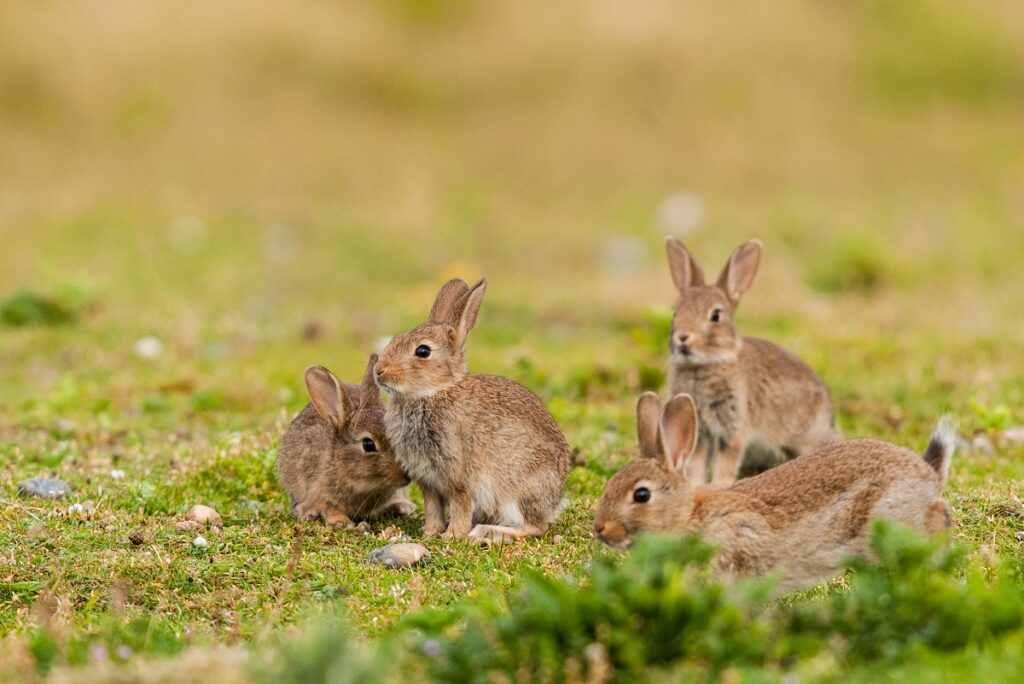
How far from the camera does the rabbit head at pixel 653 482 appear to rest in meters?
6.10

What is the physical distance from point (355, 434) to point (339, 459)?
0.54 feet

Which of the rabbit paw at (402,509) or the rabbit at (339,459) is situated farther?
the rabbit paw at (402,509)

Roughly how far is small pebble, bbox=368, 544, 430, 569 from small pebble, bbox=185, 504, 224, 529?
3.18ft

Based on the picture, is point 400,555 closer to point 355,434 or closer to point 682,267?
point 355,434

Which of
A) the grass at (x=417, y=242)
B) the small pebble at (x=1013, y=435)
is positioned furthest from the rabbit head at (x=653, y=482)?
the small pebble at (x=1013, y=435)

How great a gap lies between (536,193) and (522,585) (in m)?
13.0

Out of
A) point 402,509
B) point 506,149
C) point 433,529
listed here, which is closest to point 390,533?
point 433,529

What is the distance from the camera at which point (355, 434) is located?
299 inches

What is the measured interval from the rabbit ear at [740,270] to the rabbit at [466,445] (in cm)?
221

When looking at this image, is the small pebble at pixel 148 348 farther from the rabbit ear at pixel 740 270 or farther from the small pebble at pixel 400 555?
the small pebble at pixel 400 555

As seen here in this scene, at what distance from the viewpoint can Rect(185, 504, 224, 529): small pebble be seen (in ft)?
23.6

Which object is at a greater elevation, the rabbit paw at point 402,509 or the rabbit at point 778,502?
the rabbit at point 778,502

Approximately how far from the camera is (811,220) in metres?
17.1

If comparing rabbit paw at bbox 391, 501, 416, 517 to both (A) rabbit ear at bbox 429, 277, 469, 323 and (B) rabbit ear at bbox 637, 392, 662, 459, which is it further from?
(B) rabbit ear at bbox 637, 392, 662, 459
